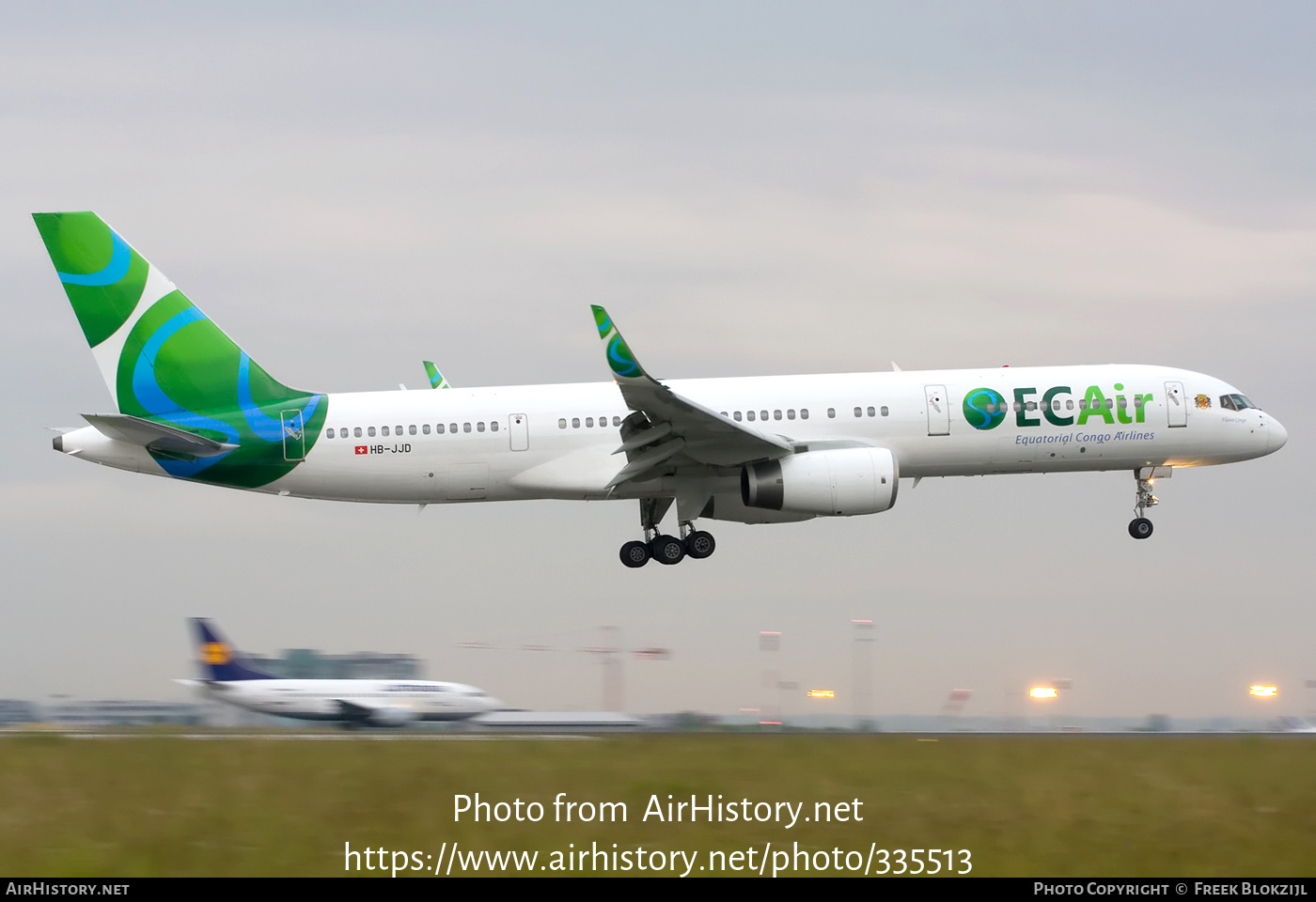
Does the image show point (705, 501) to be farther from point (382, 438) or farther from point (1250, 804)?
point (1250, 804)

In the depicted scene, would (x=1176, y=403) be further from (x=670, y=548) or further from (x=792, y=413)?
(x=670, y=548)

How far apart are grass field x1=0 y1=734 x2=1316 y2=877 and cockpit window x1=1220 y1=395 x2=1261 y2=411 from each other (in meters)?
15.3

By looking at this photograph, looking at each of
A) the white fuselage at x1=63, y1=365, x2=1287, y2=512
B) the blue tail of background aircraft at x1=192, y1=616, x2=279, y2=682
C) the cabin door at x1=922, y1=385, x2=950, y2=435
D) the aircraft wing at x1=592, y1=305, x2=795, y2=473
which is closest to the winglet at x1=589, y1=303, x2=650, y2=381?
the aircraft wing at x1=592, y1=305, x2=795, y2=473

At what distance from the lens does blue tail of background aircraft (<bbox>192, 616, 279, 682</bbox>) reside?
38938mm

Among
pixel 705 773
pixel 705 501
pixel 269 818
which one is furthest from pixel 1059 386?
pixel 269 818

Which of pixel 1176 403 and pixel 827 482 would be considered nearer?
pixel 827 482

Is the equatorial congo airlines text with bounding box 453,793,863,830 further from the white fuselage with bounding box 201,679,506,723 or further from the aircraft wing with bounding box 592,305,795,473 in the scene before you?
the white fuselage with bounding box 201,679,506,723

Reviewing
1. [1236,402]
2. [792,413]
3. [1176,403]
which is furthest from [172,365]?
[1236,402]

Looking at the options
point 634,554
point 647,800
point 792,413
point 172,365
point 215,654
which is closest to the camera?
point 647,800

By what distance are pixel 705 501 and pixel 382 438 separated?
8367 mm

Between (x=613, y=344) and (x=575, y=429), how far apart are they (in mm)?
4483

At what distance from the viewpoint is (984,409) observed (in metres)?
37.2
